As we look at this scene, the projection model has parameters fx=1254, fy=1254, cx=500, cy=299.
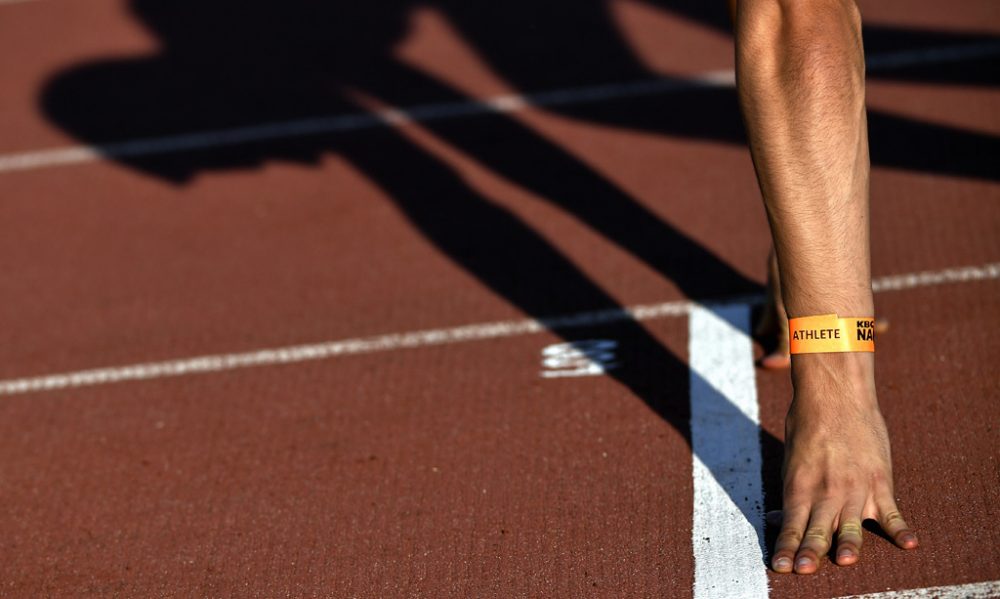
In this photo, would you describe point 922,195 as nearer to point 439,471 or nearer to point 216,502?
point 439,471

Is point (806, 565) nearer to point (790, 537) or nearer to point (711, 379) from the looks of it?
point (790, 537)

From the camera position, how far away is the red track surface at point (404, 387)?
321 cm

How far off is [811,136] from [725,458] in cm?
94

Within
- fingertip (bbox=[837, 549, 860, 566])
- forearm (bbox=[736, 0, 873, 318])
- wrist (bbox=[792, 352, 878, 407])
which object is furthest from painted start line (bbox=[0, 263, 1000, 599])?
forearm (bbox=[736, 0, 873, 318])

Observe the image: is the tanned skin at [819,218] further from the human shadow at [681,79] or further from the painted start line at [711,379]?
the human shadow at [681,79]

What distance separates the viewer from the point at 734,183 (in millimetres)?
5098

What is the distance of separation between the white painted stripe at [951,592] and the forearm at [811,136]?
676 millimetres

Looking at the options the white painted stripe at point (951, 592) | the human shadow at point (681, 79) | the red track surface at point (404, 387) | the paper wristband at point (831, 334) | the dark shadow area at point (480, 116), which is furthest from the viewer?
the human shadow at point (681, 79)

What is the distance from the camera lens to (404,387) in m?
4.05

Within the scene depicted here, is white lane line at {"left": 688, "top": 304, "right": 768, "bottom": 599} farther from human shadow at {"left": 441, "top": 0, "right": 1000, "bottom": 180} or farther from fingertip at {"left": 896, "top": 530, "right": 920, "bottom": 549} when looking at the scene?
human shadow at {"left": 441, "top": 0, "right": 1000, "bottom": 180}

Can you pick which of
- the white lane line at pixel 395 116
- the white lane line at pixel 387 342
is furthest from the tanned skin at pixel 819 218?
the white lane line at pixel 395 116

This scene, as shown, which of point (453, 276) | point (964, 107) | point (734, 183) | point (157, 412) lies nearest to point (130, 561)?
point (157, 412)

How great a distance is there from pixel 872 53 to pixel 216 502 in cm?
417

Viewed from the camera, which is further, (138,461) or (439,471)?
(138,461)
